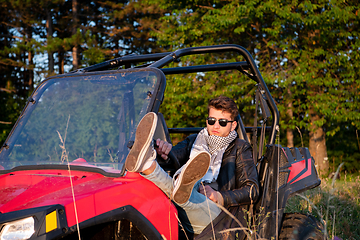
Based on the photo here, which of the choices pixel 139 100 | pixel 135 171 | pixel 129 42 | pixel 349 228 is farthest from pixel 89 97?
pixel 129 42

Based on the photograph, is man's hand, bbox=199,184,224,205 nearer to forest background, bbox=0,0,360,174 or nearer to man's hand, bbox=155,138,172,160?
man's hand, bbox=155,138,172,160

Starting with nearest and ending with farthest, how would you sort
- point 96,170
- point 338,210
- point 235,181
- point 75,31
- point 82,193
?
point 82,193 < point 96,170 < point 235,181 < point 338,210 < point 75,31

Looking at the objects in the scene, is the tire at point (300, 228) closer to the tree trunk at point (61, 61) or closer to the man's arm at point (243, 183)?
the man's arm at point (243, 183)

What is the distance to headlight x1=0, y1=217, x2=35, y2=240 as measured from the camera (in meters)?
1.50

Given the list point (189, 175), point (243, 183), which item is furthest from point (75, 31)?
point (189, 175)

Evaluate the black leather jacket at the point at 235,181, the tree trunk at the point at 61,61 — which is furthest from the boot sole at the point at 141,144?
the tree trunk at the point at 61,61

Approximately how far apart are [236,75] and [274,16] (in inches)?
83.7

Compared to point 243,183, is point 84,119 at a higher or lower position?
higher

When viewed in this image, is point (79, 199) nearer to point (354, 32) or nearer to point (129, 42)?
point (354, 32)

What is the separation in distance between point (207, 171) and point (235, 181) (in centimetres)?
47

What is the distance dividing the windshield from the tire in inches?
57.6

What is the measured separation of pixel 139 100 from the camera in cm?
217

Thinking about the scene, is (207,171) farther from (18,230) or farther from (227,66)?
(227,66)

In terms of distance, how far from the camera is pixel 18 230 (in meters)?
1.50
